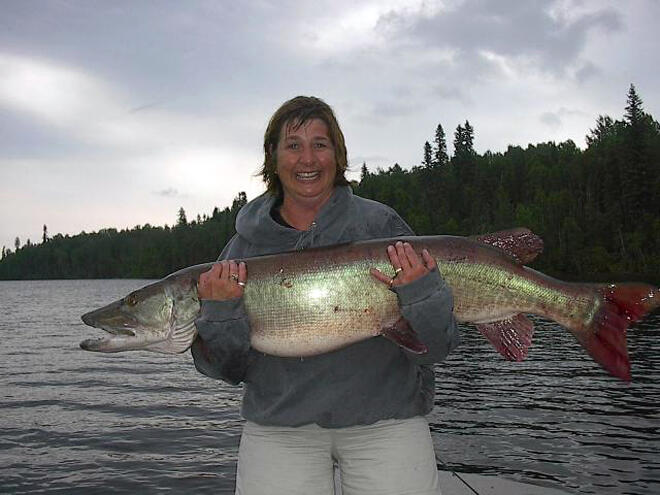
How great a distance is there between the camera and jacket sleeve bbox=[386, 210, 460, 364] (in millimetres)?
3525

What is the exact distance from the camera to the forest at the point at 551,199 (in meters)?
69.2

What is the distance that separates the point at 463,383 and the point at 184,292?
14453 millimetres

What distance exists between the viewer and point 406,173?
141 metres

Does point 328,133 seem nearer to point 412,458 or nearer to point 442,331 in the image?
point 442,331

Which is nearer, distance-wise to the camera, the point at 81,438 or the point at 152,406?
the point at 81,438

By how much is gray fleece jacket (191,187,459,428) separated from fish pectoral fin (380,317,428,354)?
0.05m

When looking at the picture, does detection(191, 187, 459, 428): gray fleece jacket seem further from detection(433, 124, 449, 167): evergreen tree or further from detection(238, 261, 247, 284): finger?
detection(433, 124, 449, 167): evergreen tree

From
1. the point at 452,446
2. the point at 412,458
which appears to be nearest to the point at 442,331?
the point at 412,458

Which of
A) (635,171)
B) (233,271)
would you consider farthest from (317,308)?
(635,171)

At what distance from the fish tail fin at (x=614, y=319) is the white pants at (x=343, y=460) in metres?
1.23

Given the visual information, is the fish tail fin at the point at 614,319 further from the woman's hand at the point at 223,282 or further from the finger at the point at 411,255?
the woman's hand at the point at 223,282

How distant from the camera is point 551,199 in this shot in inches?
3366

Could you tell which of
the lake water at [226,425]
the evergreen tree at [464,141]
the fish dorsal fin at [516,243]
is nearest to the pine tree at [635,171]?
the evergreen tree at [464,141]

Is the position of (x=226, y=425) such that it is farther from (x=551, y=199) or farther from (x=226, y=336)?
(x=551, y=199)
